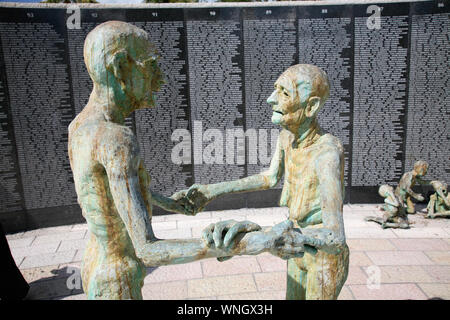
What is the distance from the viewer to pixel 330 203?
2.06 m

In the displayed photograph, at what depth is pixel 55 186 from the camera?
653 cm

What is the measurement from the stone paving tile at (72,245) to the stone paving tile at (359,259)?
422 cm

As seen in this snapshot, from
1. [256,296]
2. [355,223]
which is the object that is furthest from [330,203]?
[355,223]

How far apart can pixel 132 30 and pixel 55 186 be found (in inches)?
215

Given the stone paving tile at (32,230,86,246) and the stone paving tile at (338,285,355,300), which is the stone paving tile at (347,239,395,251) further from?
the stone paving tile at (32,230,86,246)

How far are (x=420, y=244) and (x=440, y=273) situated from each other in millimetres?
892

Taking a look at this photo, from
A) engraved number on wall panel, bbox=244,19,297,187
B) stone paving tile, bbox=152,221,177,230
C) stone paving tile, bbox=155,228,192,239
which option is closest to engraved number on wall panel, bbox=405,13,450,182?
engraved number on wall panel, bbox=244,19,297,187

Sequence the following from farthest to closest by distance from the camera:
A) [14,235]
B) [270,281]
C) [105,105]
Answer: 1. [14,235]
2. [270,281]
3. [105,105]

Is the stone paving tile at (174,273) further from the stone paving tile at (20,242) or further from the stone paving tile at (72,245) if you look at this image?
the stone paving tile at (20,242)

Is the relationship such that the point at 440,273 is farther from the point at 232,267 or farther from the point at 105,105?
the point at 105,105

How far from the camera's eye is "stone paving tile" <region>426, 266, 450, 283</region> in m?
4.52

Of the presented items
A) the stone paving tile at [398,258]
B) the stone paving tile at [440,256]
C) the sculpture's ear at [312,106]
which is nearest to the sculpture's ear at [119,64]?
the sculpture's ear at [312,106]

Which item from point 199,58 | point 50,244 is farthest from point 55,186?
point 199,58

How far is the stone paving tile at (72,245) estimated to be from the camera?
18.8 feet
